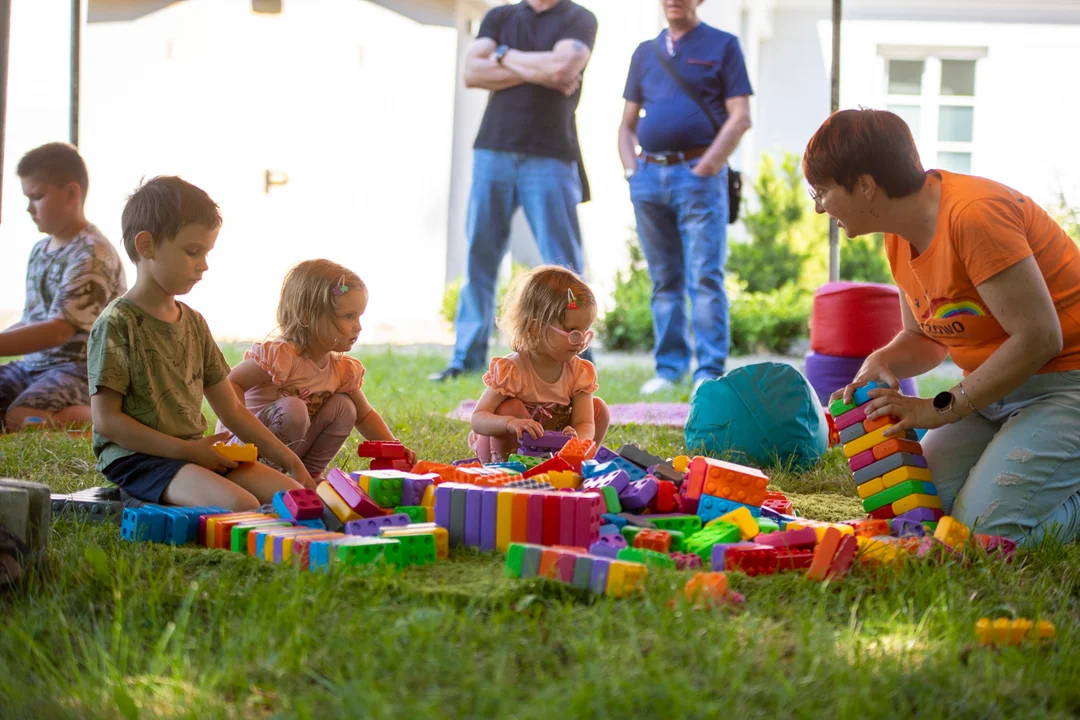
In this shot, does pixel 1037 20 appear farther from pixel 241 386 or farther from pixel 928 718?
pixel 928 718

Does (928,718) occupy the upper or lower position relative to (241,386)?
lower

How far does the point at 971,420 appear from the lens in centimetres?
324

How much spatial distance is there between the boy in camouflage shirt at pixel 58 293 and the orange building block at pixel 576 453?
7.53 ft

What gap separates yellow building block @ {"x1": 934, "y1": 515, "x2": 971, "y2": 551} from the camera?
262 centimetres

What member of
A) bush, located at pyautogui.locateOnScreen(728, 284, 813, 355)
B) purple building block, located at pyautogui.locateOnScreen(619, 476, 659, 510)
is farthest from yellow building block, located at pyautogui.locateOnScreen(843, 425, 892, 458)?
bush, located at pyautogui.locateOnScreen(728, 284, 813, 355)

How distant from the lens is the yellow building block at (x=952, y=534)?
2.62 meters

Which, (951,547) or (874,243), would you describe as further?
(874,243)

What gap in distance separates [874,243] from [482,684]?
1143cm

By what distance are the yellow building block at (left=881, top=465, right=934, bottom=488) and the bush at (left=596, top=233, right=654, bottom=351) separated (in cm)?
794

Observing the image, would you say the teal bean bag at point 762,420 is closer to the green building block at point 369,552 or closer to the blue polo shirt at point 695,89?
the green building block at point 369,552

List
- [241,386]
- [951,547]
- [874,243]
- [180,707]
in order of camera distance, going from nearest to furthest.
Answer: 1. [180,707]
2. [951,547]
3. [241,386]
4. [874,243]

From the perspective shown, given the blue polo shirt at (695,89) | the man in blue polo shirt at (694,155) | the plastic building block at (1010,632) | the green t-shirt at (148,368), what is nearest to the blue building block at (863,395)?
the plastic building block at (1010,632)

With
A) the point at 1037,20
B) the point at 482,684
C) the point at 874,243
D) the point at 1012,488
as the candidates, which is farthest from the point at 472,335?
the point at 1037,20

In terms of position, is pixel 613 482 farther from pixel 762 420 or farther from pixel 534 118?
pixel 534 118
